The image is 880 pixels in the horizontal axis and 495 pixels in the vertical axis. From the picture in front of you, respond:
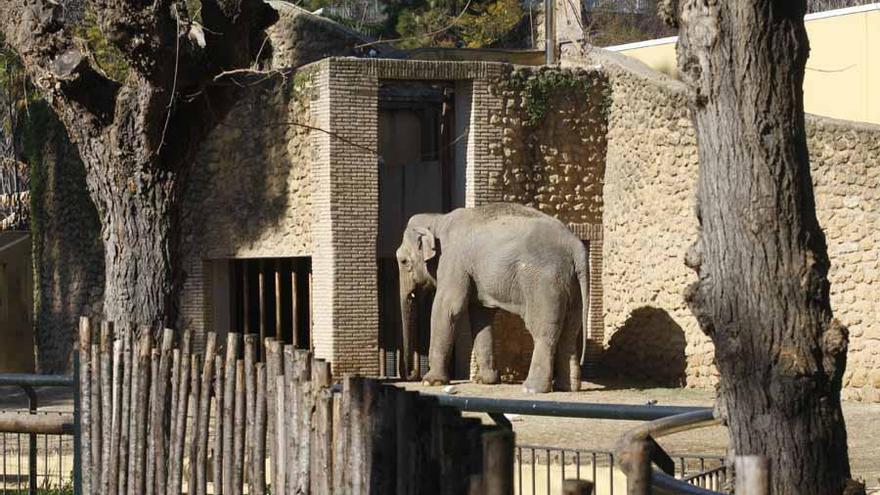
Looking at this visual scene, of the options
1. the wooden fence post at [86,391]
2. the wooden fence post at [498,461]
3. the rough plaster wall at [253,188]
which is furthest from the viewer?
the rough plaster wall at [253,188]

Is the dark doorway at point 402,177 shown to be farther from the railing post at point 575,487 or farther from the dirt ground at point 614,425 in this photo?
the railing post at point 575,487

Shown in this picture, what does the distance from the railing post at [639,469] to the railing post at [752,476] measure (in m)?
0.56

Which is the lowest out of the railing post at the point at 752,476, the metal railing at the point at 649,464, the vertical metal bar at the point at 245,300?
the vertical metal bar at the point at 245,300

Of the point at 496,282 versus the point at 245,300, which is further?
the point at 245,300

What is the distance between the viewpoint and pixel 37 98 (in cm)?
2502

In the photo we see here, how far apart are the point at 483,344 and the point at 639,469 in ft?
53.8

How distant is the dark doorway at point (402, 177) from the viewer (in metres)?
22.6

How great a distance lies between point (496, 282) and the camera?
2005 cm

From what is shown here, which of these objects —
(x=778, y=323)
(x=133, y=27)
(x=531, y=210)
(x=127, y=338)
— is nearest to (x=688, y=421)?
(x=778, y=323)

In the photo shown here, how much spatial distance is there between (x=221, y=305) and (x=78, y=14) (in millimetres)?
4388

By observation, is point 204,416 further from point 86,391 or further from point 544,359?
point 544,359

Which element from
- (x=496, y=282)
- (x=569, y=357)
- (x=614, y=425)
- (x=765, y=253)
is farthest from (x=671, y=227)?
(x=765, y=253)

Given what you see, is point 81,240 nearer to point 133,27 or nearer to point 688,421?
point 133,27

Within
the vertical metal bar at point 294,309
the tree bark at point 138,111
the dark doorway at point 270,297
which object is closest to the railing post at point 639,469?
the tree bark at point 138,111
